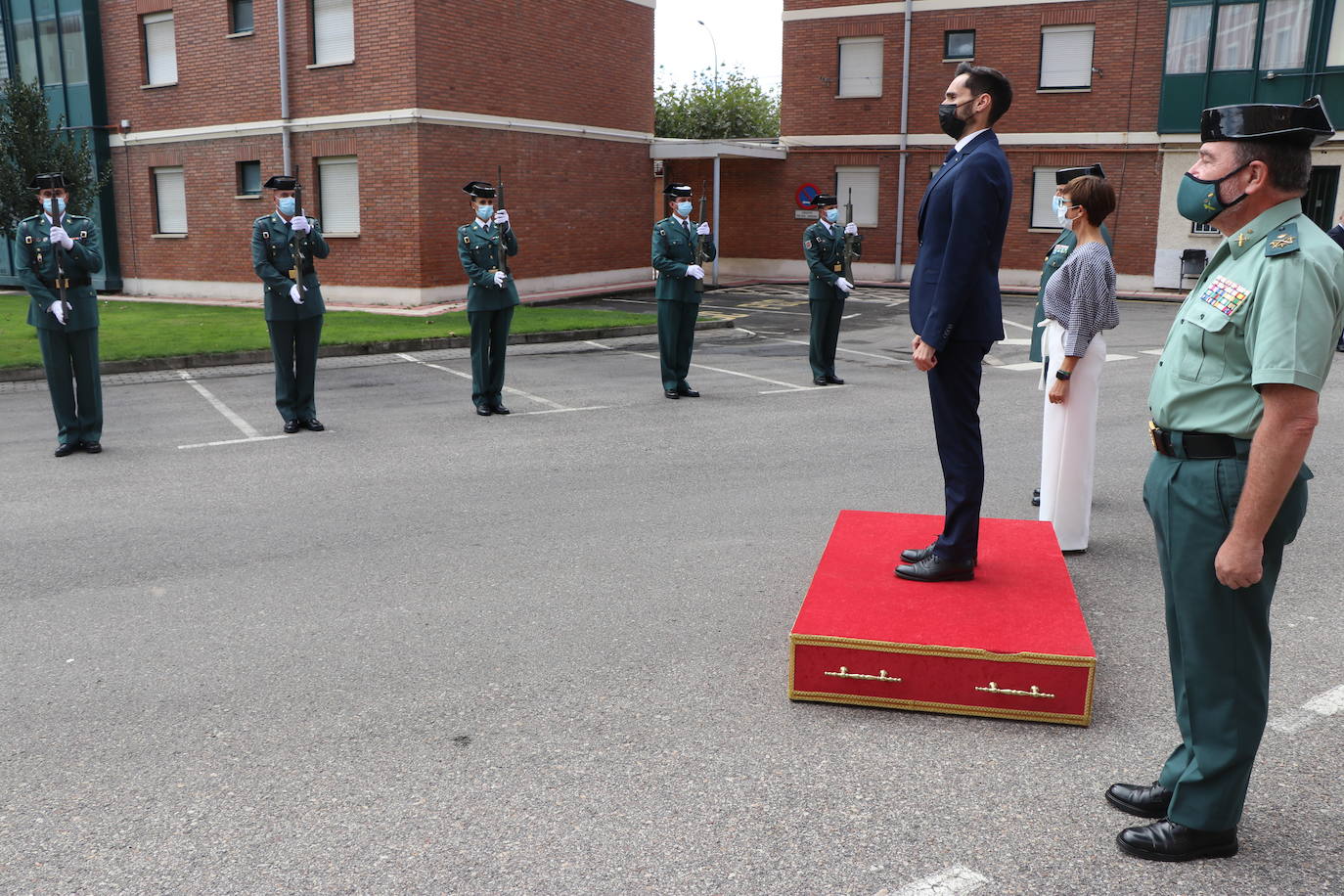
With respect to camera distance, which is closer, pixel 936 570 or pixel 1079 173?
pixel 936 570

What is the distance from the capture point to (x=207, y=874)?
126 inches

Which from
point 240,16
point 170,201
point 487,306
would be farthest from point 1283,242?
point 170,201

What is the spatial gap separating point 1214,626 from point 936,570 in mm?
1900

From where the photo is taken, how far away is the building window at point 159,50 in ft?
79.3

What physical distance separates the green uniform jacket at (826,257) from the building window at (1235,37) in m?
17.6

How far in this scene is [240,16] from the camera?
23031 millimetres

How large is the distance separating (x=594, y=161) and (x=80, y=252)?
1755 centimetres

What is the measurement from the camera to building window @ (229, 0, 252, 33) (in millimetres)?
22891

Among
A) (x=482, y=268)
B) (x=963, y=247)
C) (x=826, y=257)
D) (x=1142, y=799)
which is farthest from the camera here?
(x=826, y=257)

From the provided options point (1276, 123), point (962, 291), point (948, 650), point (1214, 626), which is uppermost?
point (1276, 123)

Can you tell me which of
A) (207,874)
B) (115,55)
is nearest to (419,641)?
(207,874)

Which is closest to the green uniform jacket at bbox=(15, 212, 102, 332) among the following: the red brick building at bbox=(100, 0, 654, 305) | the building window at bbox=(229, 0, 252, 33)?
the red brick building at bbox=(100, 0, 654, 305)

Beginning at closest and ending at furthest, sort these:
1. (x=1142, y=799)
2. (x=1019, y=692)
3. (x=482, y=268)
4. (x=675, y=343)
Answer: (x=1142, y=799), (x=1019, y=692), (x=482, y=268), (x=675, y=343)

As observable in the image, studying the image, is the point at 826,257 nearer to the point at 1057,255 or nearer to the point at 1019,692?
the point at 1057,255
